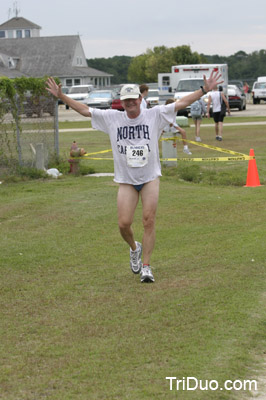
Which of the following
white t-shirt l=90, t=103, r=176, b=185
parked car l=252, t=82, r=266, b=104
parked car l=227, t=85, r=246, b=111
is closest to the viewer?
white t-shirt l=90, t=103, r=176, b=185

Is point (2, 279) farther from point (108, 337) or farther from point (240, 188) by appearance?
point (240, 188)

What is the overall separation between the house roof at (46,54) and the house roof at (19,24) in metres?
23.2

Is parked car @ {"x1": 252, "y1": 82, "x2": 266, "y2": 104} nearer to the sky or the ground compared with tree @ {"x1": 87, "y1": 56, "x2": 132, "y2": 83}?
nearer to the ground

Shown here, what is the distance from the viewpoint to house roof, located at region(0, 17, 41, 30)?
122062 mm

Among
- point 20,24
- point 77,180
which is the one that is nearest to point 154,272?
point 77,180

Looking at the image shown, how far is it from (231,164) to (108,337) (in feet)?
39.8

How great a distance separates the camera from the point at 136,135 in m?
7.07

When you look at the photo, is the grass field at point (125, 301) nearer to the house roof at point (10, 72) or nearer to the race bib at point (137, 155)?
the race bib at point (137, 155)

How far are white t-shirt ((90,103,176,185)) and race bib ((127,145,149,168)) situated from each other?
0.07 feet

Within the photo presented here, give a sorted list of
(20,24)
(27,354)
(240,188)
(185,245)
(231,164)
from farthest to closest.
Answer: (20,24)
(231,164)
(240,188)
(185,245)
(27,354)

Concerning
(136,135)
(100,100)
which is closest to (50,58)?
(100,100)

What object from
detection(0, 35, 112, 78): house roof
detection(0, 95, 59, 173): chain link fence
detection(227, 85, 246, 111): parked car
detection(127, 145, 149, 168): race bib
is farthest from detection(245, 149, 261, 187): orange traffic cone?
detection(0, 35, 112, 78): house roof

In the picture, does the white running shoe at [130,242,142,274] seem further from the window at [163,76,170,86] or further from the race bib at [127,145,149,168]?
the window at [163,76,170,86]

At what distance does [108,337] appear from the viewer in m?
5.57
